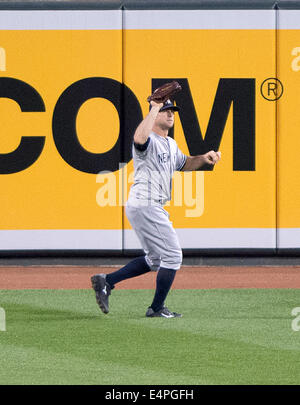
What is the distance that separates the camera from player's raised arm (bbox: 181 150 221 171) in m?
10.2

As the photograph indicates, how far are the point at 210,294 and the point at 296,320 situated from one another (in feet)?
7.45

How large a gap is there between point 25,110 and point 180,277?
10.6 ft

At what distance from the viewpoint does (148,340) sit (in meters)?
8.97

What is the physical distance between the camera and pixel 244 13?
15164 mm

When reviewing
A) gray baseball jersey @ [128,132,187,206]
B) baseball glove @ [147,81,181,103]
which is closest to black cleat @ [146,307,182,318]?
gray baseball jersey @ [128,132,187,206]

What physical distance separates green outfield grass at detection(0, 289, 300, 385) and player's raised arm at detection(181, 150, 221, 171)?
141cm

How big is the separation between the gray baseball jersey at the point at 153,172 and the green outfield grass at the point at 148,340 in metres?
1.13

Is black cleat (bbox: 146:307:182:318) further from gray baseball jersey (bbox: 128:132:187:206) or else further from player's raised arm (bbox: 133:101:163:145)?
player's raised arm (bbox: 133:101:163:145)

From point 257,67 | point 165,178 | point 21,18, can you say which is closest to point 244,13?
point 257,67

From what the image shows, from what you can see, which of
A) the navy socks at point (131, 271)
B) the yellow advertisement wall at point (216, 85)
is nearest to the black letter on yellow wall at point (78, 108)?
the yellow advertisement wall at point (216, 85)

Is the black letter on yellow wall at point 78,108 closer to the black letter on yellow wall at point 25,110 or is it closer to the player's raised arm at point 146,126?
the black letter on yellow wall at point 25,110

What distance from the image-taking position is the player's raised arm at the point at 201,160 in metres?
10.2

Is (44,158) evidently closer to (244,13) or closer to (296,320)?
(244,13)

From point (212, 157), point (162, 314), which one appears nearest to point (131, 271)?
point (162, 314)
